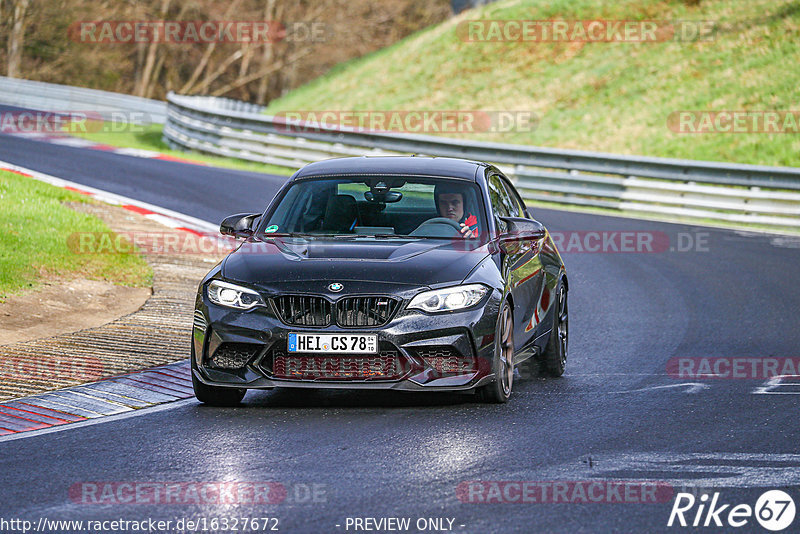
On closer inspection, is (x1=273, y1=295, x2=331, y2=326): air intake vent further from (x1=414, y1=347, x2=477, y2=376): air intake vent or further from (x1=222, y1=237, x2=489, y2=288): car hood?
(x1=414, y1=347, x2=477, y2=376): air intake vent

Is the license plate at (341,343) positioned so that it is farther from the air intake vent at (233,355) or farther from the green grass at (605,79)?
the green grass at (605,79)

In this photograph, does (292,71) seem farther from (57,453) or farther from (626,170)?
(57,453)

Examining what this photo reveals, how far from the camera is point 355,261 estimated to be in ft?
25.9

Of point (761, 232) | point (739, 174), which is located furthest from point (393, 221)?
point (739, 174)

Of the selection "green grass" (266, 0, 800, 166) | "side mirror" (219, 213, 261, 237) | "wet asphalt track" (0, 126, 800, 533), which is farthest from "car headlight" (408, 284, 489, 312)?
"green grass" (266, 0, 800, 166)

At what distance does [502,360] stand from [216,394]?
1.85m

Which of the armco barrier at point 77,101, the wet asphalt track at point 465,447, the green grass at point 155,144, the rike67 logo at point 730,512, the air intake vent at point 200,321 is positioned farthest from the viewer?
the armco barrier at point 77,101

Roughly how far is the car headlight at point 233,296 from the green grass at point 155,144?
1948 cm

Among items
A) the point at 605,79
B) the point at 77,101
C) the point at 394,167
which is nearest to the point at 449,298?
the point at 394,167

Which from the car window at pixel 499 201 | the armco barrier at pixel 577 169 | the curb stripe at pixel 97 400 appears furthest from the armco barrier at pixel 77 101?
the curb stripe at pixel 97 400

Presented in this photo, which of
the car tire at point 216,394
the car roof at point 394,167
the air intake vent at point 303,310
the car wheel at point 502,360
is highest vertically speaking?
the car roof at point 394,167

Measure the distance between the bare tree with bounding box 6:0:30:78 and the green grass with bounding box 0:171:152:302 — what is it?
42142 millimetres

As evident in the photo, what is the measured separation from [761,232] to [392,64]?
25956 millimetres

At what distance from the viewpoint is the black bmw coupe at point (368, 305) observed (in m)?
7.55
